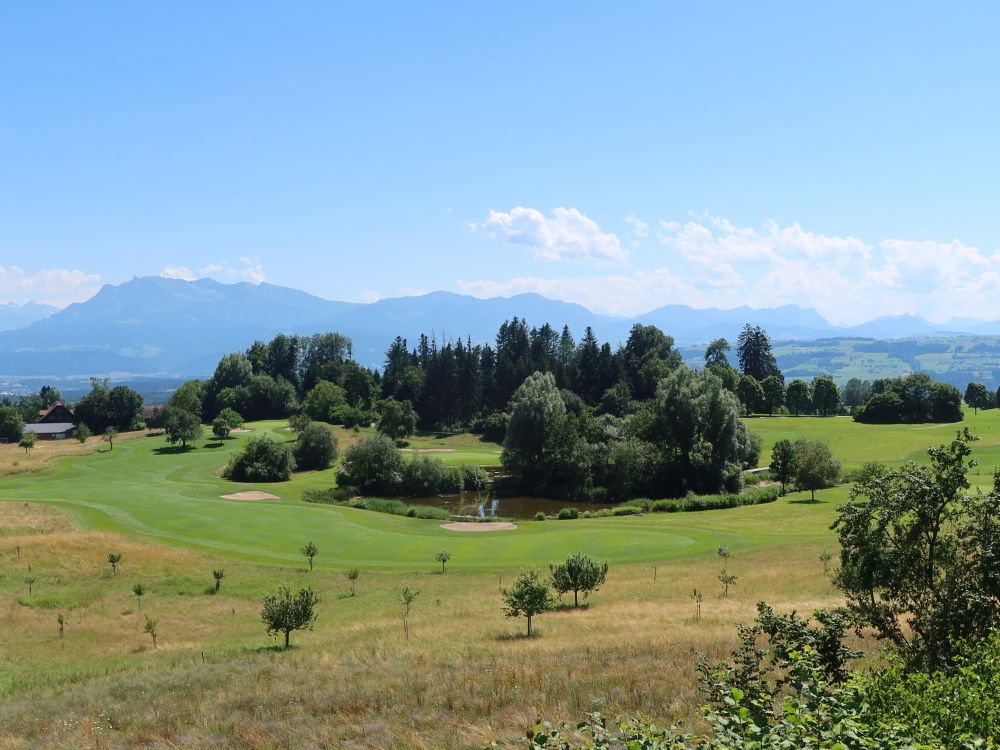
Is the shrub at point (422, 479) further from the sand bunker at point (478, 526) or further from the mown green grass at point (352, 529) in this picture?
the sand bunker at point (478, 526)

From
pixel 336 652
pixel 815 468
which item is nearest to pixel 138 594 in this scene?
pixel 336 652

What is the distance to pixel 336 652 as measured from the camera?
2422 cm

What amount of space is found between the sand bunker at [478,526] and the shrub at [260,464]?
3282 cm

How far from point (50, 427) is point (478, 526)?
111 meters

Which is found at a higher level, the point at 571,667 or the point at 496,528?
the point at 571,667

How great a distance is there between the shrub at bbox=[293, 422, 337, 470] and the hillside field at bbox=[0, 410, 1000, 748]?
19.4 metres

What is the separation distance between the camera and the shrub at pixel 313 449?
93.5 meters

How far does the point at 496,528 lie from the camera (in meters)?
57.9

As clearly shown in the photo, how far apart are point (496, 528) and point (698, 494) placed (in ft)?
94.2

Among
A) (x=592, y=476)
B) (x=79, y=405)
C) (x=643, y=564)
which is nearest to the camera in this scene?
(x=643, y=564)

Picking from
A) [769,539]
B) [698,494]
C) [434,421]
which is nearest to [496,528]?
[769,539]

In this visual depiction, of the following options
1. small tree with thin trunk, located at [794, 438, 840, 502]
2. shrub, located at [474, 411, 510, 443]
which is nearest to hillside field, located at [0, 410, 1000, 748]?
small tree with thin trunk, located at [794, 438, 840, 502]

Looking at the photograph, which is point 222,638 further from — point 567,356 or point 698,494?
point 567,356

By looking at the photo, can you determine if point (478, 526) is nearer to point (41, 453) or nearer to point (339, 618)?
point (339, 618)
